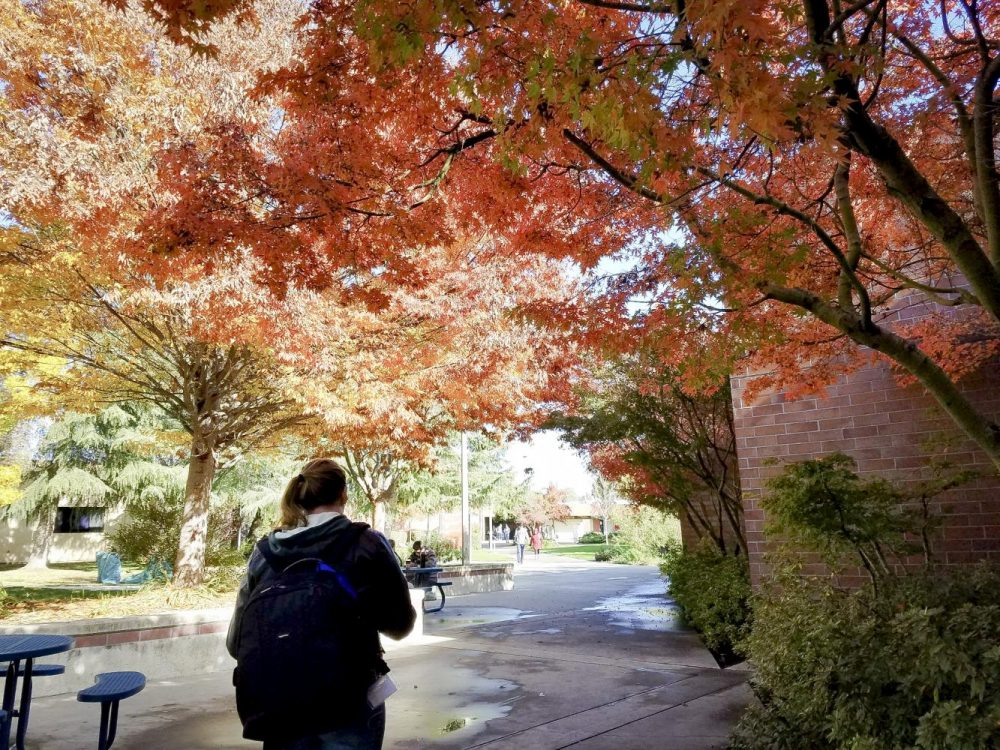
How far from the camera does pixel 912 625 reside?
340cm

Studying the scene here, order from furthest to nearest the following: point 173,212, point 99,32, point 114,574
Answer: point 114,574
point 99,32
point 173,212

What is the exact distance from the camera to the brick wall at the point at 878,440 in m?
6.43

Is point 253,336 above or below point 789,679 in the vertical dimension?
above

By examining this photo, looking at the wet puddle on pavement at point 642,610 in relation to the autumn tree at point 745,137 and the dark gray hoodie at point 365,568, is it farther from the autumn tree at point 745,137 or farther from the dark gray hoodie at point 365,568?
the dark gray hoodie at point 365,568

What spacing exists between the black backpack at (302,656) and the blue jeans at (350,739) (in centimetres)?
3

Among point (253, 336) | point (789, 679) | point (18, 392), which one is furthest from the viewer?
point (18, 392)

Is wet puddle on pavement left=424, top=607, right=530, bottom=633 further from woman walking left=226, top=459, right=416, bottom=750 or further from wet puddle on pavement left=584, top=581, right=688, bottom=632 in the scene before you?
woman walking left=226, top=459, right=416, bottom=750

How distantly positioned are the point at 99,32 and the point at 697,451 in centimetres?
983

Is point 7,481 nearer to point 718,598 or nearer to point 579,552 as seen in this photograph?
point 718,598

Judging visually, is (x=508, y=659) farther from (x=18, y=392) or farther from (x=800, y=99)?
(x=18, y=392)

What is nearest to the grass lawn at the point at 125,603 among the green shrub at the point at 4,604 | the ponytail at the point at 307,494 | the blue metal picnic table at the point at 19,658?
the green shrub at the point at 4,604

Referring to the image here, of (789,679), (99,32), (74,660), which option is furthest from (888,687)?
(99,32)

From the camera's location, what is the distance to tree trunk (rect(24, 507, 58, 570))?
26.0 m

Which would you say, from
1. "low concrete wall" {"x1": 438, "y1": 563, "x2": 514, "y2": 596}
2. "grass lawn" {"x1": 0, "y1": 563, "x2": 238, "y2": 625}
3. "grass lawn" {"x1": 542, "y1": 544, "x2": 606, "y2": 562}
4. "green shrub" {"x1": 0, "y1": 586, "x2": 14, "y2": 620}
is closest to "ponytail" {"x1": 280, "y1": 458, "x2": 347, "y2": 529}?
"grass lawn" {"x1": 0, "y1": 563, "x2": 238, "y2": 625}
